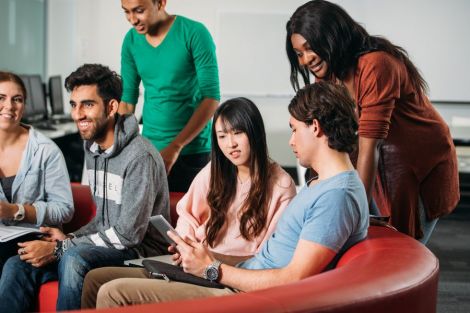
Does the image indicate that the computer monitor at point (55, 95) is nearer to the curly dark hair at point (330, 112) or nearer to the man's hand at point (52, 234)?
the man's hand at point (52, 234)

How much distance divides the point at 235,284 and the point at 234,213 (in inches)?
21.3

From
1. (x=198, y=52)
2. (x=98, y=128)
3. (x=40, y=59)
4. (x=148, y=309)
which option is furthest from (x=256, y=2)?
(x=148, y=309)

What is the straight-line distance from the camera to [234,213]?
2.53m

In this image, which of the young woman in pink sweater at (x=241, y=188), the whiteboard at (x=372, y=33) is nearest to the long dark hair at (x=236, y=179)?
the young woman in pink sweater at (x=241, y=188)

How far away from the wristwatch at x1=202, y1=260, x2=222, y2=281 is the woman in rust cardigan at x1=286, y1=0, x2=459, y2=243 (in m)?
0.56

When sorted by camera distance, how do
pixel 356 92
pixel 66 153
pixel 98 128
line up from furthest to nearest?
pixel 66 153, pixel 98 128, pixel 356 92

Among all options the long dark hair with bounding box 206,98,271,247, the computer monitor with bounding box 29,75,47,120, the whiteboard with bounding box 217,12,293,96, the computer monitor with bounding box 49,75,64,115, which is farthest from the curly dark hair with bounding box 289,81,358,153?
the whiteboard with bounding box 217,12,293,96

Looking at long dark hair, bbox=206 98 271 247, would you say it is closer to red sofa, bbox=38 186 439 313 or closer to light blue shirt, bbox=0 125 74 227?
red sofa, bbox=38 186 439 313

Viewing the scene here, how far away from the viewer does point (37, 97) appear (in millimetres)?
6512

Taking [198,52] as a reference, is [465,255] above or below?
below

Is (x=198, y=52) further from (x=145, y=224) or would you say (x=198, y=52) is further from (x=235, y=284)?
(x=235, y=284)

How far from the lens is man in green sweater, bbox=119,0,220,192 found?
3.14m

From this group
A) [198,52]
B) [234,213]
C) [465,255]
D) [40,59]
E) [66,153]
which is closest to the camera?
[234,213]

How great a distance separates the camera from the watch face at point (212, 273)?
6.77 ft
